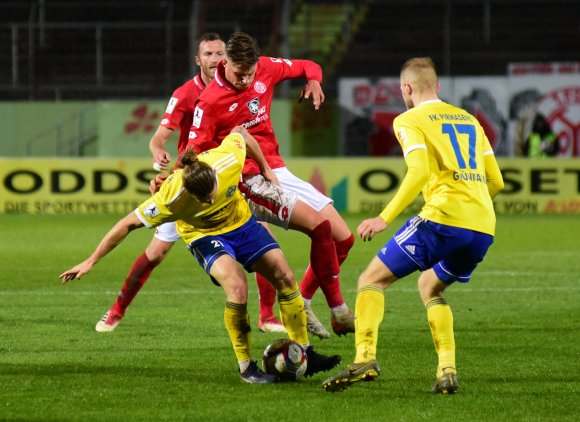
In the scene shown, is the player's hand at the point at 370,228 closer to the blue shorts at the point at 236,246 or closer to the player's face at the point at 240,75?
the blue shorts at the point at 236,246

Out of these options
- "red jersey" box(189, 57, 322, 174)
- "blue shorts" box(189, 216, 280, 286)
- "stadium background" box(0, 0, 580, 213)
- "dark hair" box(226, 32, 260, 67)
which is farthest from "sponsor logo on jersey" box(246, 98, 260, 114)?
"stadium background" box(0, 0, 580, 213)

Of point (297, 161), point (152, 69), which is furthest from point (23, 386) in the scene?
point (152, 69)

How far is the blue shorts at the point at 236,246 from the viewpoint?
7.08 m

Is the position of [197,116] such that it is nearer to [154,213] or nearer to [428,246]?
[154,213]

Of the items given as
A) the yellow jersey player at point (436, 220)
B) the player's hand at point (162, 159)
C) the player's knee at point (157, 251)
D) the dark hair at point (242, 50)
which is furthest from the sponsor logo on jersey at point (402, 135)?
the player's knee at point (157, 251)

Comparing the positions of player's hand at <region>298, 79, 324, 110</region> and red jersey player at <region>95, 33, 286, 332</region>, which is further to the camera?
red jersey player at <region>95, 33, 286, 332</region>

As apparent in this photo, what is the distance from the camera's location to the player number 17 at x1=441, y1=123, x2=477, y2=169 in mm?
6461

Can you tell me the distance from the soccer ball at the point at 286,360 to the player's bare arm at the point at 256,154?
1.28 m

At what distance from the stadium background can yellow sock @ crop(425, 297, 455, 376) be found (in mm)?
14529

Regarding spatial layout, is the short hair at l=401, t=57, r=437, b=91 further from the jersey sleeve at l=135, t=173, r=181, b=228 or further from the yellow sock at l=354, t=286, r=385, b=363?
the jersey sleeve at l=135, t=173, r=181, b=228

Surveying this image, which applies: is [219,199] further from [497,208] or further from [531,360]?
[497,208]

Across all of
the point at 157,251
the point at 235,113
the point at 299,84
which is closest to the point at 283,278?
the point at 235,113

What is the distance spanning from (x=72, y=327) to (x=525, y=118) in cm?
1668

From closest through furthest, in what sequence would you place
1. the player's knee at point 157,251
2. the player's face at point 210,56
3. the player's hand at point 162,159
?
the player's hand at point 162,159
the player's face at point 210,56
the player's knee at point 157,251
